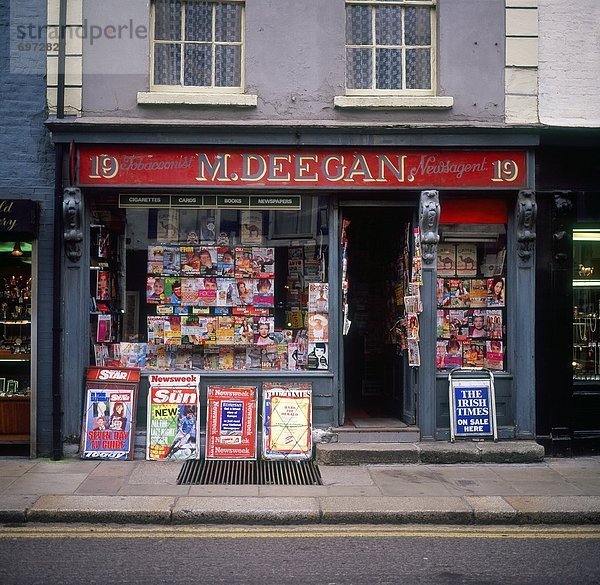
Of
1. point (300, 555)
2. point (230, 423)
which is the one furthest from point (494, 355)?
point (300, 555)

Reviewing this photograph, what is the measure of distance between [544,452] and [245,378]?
4196 mm

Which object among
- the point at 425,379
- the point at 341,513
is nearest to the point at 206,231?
the point at 425,379

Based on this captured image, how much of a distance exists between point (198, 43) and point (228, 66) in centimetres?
53

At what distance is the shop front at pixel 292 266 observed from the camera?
32.3 feet

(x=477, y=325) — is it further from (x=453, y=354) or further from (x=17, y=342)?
(x=17, y=342)

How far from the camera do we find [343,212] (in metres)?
10.7

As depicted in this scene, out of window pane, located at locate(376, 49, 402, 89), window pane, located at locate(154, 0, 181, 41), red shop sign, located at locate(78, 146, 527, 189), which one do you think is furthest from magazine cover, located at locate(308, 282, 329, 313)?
window pane, located at locate(154, 0, 181, 41)

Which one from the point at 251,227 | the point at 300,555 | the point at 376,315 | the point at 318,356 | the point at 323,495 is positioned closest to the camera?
the point at 300,555

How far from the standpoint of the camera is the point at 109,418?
956cm

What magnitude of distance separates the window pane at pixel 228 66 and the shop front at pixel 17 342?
3354 millimetres

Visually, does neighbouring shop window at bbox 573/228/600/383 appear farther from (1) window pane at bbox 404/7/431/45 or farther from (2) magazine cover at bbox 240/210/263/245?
(2) magazine cover at bbox 240/210/263/245

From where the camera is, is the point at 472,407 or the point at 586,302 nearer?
the point at 472,407

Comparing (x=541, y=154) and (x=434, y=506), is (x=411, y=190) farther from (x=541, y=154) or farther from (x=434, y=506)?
(x=434, y=506)

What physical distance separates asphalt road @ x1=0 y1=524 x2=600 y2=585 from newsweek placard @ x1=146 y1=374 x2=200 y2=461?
95.8 inches
